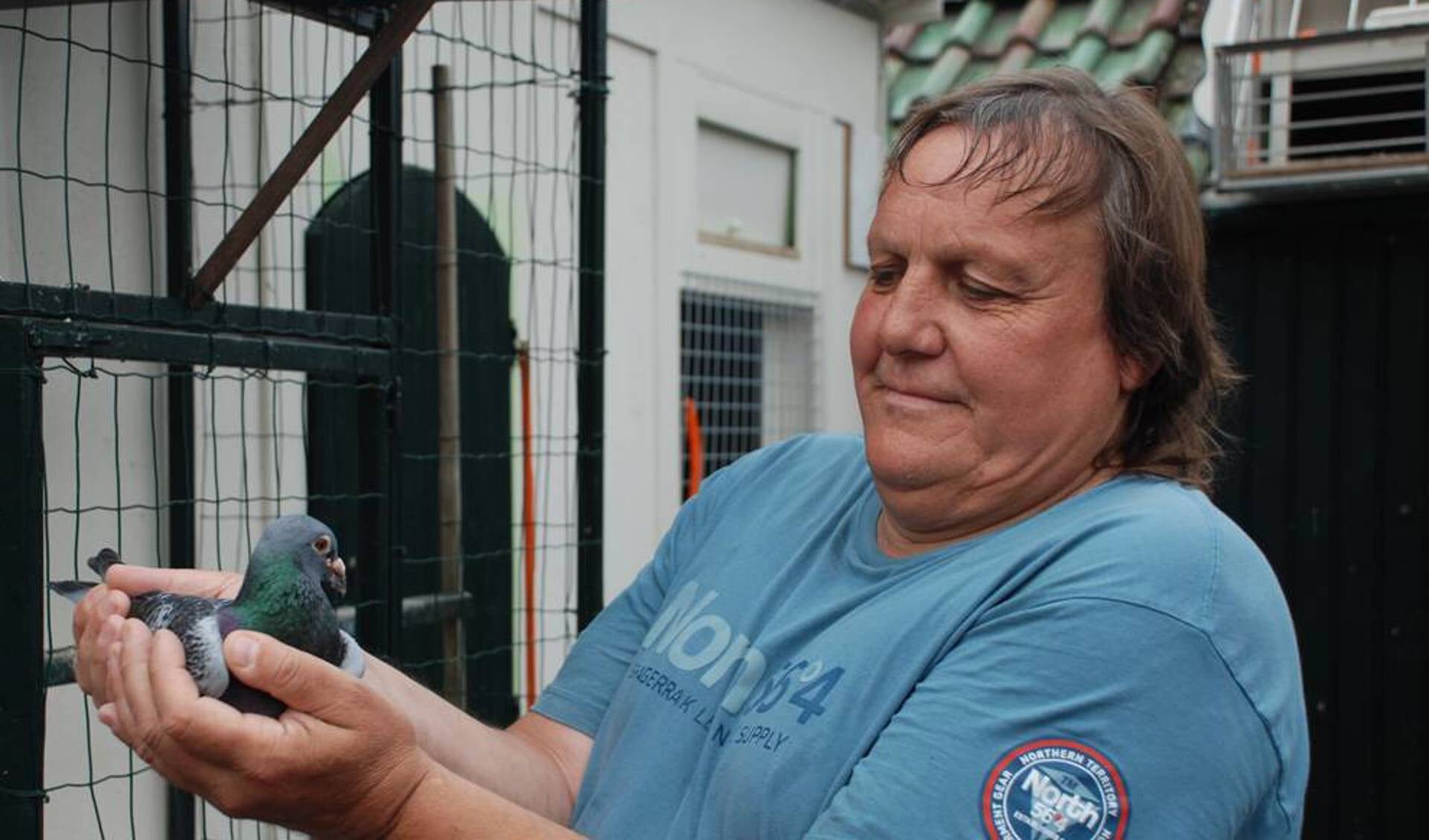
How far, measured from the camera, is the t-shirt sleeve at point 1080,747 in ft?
4.19

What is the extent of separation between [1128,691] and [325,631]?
2.71ft

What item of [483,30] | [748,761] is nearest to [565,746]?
[748,761]

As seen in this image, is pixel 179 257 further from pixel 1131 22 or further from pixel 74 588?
pixel 1131 22

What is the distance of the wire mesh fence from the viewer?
215 centimetres

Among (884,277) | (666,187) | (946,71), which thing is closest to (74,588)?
(884,277)

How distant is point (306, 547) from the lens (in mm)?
1518

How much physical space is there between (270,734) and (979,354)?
0.78 meters

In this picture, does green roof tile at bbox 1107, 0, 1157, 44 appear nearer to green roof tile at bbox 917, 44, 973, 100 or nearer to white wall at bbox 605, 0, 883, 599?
green roof tile at bbox 917, 44, 973, 100

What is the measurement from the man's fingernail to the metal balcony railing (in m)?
3.60

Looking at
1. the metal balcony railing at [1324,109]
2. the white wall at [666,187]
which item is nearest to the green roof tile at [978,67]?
the white wall at [666,187]

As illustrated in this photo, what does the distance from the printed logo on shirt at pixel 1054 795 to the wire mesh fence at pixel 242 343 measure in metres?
1.26

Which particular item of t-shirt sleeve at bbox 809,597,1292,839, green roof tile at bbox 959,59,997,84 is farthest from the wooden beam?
green roof tile at bbox 959,59,997,84

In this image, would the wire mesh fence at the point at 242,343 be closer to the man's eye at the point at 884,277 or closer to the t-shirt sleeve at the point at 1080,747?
the man's eye at the point at 884,277

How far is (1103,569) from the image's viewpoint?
136 centimetres
